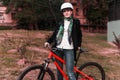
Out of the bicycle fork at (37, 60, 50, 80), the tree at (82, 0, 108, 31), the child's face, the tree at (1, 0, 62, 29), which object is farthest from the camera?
the tree at (82, 0, 108, 31)

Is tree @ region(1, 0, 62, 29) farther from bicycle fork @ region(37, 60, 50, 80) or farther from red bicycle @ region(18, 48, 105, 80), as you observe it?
bicycle fork @ region(37, 60, 50, 80)

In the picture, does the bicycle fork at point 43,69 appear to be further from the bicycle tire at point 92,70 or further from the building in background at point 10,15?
the building in background at point 10,15

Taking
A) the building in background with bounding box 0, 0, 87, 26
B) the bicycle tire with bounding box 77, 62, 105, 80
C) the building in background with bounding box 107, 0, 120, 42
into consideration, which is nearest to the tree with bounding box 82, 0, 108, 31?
the building in background with bounding box 0, 0, 87, 26

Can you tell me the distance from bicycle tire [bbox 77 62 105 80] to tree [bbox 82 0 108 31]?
3377cm

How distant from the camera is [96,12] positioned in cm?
4231

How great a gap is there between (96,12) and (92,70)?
3616 cm

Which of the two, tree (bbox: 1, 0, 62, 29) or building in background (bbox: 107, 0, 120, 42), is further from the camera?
tree (bbox: 1, 0, 62, 29)

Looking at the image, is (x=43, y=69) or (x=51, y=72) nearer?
(x=43, y=69)

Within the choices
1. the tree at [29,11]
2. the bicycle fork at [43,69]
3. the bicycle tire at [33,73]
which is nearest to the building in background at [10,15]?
the tree at [29,11]

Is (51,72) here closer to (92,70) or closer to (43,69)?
(43,69)

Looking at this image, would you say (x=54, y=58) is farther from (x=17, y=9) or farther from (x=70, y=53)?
(x=17, y=9)

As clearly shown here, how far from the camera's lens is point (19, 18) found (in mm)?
37344

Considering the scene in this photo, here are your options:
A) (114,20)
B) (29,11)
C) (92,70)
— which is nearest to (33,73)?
(92,70)

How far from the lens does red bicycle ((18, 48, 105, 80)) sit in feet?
18.2
